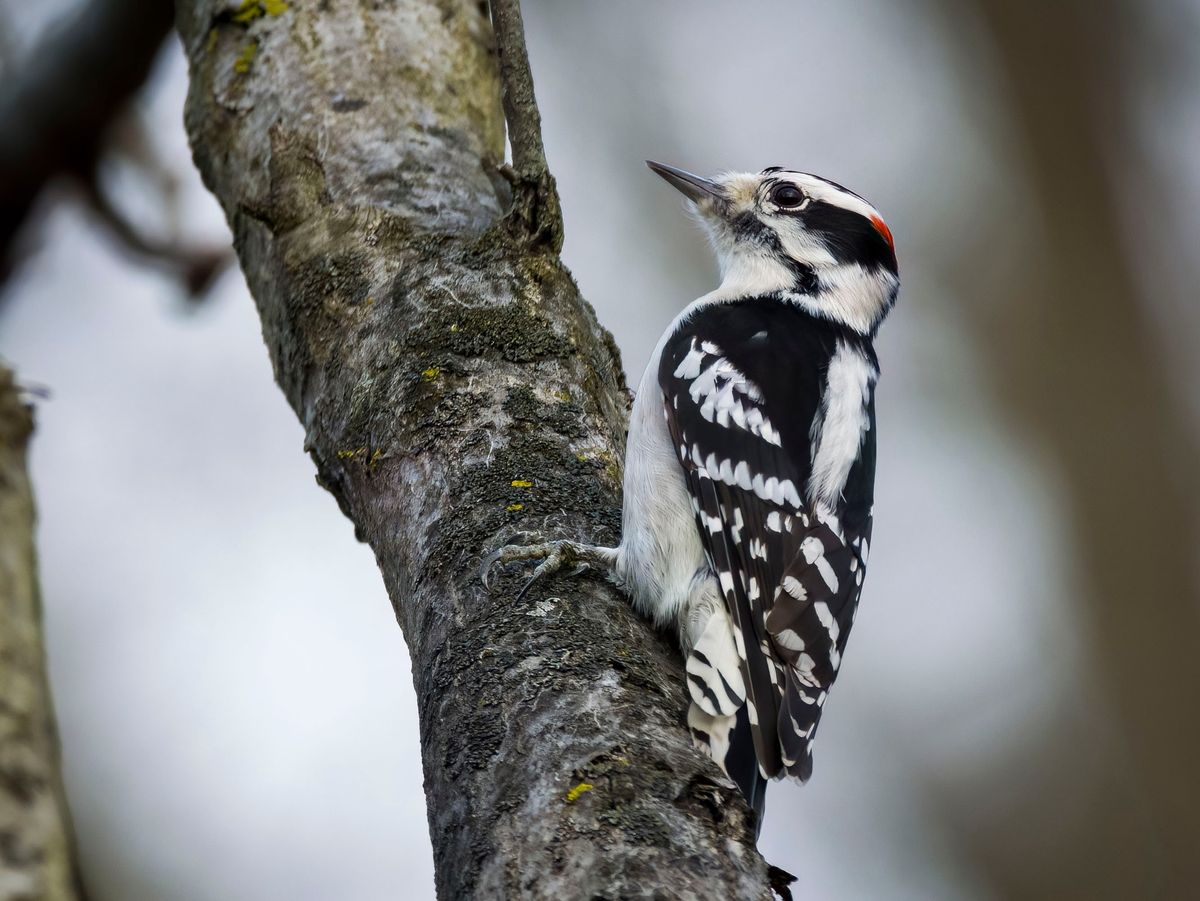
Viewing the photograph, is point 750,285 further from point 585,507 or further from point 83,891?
point 83,891

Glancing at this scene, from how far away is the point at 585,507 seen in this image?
2.81 metres

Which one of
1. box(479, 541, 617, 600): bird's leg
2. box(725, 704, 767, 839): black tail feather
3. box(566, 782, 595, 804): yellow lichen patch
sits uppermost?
box(479, 541, 617, 600): bird's leg

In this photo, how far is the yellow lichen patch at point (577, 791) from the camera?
1796 millimetres

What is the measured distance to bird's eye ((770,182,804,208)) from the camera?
439 centimetres

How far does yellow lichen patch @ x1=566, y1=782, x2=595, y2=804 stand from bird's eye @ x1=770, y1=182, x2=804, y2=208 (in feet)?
9.81

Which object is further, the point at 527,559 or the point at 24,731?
the point at 527,559

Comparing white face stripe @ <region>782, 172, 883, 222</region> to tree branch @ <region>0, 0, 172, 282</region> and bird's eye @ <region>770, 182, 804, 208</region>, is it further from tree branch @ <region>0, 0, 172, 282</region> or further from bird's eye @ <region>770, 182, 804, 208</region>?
tree branch @ <region>0, 0, 172, 282</region>

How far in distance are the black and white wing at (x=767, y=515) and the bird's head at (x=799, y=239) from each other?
41 centimetres

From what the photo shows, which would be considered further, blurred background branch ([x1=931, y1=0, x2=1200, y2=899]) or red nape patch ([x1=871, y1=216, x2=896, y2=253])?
blurred background branch ([x1=931, y1=0, x2=1200, y2=899])

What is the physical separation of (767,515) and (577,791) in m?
1.46

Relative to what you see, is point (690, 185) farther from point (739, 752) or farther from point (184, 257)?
point (739, 752)

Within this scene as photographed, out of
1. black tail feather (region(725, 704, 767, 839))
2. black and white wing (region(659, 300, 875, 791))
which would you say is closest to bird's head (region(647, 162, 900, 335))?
black and white wing (region(659, 300, 875, 791))

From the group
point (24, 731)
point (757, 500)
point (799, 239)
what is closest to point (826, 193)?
point (799, 239)

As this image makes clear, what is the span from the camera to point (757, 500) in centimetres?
318
